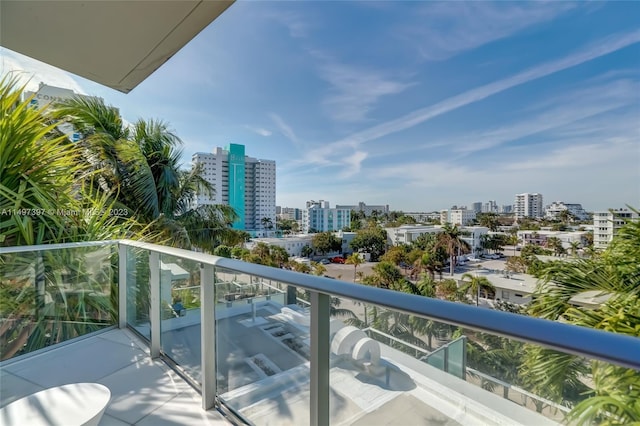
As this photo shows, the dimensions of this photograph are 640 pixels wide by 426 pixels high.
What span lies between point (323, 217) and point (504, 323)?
3780 centimetres

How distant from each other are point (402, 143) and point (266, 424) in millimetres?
33122

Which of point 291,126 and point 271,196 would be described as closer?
point 291,126

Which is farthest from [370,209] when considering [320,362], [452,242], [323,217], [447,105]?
[320,362]

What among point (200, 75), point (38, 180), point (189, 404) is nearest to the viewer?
point (189, 404)

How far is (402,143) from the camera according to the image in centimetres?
3225

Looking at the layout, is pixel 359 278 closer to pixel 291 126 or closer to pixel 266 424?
pixel 291 126

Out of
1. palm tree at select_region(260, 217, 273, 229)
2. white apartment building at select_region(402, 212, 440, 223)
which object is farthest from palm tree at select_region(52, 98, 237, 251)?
white apartment building at select_region(402, 212, 440, 223)

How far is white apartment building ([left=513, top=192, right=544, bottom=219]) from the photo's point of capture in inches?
979

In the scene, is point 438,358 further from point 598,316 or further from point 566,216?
point 566,216

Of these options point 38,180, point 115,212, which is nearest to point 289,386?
point 38,180

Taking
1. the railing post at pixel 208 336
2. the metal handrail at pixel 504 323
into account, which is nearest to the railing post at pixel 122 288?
the railing post at pixel 208 336

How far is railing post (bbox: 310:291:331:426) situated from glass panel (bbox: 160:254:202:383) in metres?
1.00

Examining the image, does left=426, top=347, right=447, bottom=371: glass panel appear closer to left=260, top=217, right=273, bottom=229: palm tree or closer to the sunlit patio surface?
the sunlit patio surface

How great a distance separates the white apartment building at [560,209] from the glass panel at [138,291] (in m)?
23.5
